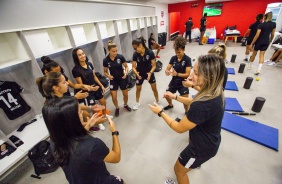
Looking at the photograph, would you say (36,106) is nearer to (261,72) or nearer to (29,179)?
(29,179)

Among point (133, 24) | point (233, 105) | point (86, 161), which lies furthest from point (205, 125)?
point (133, 24)

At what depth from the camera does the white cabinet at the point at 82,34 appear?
9.62ft

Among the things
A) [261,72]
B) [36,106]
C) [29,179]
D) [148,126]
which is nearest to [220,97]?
A: [148,126]

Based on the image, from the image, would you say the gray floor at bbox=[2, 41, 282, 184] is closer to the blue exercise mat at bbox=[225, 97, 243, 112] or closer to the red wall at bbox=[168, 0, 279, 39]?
the blue exercise mat at bbox=[225, 97, 243, 112]

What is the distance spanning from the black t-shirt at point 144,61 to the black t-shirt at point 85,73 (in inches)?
36.3

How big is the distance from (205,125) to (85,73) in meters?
2.01

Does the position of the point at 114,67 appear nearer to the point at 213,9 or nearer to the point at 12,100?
the point at 12,100

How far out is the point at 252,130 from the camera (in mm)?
2332

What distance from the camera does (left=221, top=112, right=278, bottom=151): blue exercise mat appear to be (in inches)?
83.5

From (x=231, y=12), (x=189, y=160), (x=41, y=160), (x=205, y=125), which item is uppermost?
(x=231, y=12)

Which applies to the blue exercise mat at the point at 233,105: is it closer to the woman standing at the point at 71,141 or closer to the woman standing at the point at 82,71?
the woman standing at the point at 82,71

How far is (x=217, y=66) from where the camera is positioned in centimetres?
97

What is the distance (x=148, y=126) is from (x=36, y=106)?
2.26 metres

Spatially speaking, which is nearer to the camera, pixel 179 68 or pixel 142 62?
pixel 179 68
